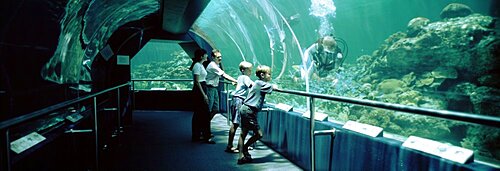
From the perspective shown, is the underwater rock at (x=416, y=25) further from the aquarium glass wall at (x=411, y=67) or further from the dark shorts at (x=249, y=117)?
the dark shorts at (x=249, y=117)

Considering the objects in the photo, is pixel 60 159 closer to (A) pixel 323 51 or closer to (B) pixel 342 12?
(A) pixel 323 51

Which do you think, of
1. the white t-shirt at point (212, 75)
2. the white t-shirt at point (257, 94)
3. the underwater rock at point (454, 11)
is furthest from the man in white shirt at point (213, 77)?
the underwater rock at point (454, 11)

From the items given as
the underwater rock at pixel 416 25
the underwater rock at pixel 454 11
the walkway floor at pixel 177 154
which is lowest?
the walkway floor at pixel 177 154

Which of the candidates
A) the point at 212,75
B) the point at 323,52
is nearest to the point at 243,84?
the point at 212,75

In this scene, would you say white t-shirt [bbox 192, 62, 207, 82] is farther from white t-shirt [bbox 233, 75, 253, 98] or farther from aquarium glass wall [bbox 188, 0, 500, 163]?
aquarium glass wall [bbox 188, 0, 500, 163]

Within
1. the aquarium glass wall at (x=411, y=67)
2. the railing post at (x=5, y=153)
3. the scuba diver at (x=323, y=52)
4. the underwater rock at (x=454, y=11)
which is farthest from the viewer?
the underwater rock at (x=454, y=11)

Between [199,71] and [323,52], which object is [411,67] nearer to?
[323,52]

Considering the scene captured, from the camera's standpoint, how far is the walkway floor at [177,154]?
3.69m

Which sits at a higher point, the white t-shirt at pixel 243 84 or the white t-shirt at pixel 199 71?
the white t-shirt at pixel 199 71

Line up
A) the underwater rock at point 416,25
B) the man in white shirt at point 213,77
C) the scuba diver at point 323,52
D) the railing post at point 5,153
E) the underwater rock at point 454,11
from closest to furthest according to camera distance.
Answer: the railing post at point 5,153
the man in white shirt at point 213,77
the scuba diver at point 323,52
the underwater rock at point 454,11
the underwater rock at point 416,25

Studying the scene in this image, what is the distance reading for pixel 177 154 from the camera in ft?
14.2

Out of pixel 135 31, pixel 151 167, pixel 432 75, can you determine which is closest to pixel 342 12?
pixel 432 75

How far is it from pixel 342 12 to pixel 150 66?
32.8 m

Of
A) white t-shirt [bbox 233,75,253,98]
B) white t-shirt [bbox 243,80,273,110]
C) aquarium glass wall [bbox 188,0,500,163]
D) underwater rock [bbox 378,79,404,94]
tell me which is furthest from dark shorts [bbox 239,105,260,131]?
underwater rock [bbox 378,79,404,94]
